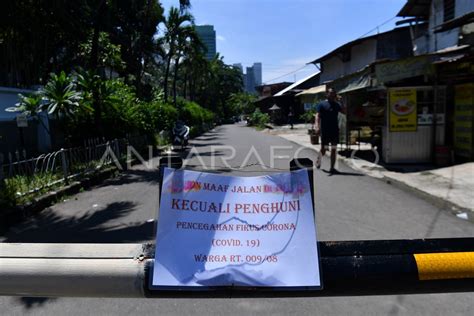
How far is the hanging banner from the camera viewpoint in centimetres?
1090

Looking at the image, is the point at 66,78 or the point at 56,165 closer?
the point at 56,165

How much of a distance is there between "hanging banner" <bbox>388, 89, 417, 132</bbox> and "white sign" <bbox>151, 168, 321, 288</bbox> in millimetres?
9880

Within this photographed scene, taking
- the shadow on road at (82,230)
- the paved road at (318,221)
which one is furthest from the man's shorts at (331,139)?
the shadow on road at (82,230)

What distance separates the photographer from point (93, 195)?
8.96m

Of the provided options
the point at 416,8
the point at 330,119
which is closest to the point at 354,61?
the point at 416,8

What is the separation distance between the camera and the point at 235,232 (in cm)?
173

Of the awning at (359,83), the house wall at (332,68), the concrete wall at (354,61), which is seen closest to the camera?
the awning at (359,83)

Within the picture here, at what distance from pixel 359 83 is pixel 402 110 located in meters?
1.76


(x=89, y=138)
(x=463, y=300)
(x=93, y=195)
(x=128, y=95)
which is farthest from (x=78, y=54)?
(x=463, y=300)

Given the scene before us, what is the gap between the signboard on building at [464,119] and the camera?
10078 mm

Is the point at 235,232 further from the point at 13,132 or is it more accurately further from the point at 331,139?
the point at 13,132

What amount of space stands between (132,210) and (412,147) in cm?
724

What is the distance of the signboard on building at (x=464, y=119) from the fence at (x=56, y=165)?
8772 millimetres

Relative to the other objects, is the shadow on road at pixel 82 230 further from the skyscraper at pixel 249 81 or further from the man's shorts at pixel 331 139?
the skyscraper at pixel 249 81
